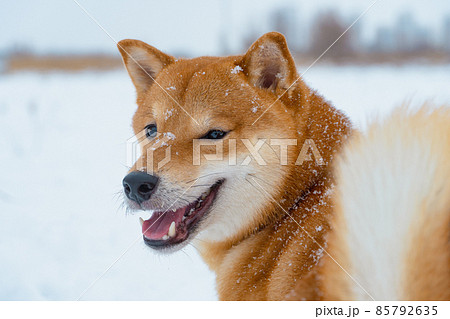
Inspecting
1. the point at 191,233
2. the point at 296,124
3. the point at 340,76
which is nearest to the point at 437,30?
the point at 340,76

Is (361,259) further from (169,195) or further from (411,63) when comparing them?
(411,63)

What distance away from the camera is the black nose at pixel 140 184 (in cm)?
183

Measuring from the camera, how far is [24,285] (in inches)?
102

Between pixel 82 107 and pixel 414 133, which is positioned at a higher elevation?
pixel 414 133

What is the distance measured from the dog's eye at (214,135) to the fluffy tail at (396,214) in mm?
775

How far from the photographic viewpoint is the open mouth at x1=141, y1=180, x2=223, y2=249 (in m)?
1.93

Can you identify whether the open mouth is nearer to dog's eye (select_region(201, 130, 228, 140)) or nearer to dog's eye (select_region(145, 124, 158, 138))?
dog's eye (select_region(201, 130, 228, 140))

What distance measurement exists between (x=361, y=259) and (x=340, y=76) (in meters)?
6.79

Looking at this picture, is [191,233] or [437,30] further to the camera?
[437,30]

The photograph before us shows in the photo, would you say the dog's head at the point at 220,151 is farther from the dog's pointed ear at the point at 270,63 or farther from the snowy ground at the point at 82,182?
the snowy ground at the point at 82,182

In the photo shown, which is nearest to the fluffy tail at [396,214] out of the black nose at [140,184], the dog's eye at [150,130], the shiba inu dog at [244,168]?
the shiba inu dog at [244,168]

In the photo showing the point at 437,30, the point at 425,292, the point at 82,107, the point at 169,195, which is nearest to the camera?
the point at 425,292

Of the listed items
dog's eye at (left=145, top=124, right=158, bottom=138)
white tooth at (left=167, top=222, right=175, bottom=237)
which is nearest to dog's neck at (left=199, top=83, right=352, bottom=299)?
white tooth at (left=167, top=222, right=175, bottom=237)

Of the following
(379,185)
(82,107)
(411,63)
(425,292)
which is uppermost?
(379,185)
